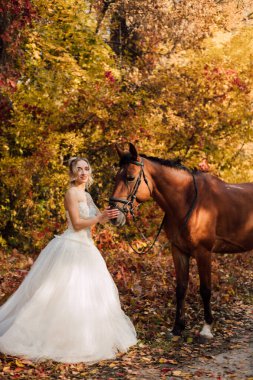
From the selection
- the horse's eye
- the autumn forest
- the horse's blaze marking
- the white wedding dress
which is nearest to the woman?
the white wedding dress

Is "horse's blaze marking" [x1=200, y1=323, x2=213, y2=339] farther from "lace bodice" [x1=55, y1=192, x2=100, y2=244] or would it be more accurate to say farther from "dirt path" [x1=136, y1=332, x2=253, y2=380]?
"lace bodice" [x1=55, y1=192, x2=100, y2=244]

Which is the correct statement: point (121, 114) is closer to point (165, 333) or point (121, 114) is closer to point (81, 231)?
point (81, 231)

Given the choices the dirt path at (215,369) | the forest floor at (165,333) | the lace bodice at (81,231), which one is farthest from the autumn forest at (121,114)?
the lace bodice at (81,231)

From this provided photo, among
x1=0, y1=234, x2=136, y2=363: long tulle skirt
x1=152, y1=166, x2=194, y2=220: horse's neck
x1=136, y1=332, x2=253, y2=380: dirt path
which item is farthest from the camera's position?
x1=152, y1=166, x2=194, y2=220: horse's neck

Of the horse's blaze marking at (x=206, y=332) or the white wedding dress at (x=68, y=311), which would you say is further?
the horse's blaze marking at (x=206, y=332)

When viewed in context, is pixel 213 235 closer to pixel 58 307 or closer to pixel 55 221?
pixel 58 307

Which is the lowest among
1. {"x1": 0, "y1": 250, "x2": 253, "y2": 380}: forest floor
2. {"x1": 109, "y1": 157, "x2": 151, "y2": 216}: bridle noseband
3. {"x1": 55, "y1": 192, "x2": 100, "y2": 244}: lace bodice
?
{"x1": 0, "y1": 250, "x2": 253, "y2": 380}: forest floor

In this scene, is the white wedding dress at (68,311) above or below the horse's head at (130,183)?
below

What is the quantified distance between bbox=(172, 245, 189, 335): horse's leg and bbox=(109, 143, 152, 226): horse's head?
2.99 feet

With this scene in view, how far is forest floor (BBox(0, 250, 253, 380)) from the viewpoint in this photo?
439 cm

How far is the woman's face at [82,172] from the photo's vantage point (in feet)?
15.9

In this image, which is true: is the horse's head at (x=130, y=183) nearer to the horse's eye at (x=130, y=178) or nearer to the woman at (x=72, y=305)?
the horse's eye at (x=130, y=178)

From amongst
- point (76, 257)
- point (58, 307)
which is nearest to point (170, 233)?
point (76, 257)

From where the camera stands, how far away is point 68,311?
4.65 meters
